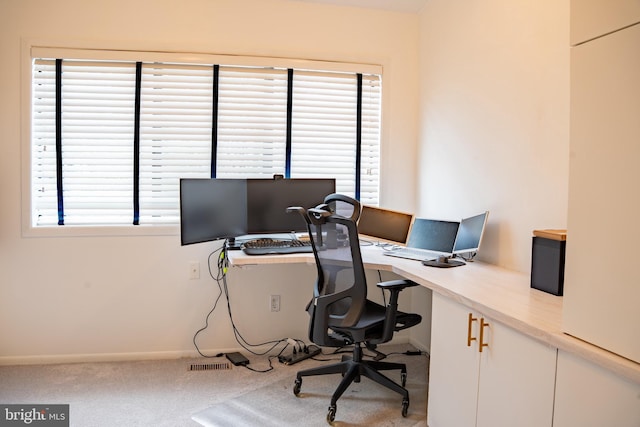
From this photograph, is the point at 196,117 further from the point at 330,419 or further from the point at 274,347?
the point at 330,419

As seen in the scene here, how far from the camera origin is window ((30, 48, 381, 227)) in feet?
10.4

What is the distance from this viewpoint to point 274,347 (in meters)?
3.41

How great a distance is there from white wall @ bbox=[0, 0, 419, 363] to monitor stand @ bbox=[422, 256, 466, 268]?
112 centimetres

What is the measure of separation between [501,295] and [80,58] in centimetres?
299

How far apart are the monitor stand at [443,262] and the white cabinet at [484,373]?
355 mm

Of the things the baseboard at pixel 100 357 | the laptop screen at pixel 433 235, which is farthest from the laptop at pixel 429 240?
the baseboard at pixel 100 357

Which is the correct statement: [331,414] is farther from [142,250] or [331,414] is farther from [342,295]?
[142,250]

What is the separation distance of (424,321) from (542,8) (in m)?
2.18

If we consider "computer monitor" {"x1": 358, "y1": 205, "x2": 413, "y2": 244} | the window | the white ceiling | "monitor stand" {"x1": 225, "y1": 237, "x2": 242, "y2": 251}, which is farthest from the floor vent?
the white ceiling

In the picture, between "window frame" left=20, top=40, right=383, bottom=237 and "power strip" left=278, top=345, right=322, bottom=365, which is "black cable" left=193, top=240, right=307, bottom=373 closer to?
"power strip" left=278, top=345, right=322, bottom=365

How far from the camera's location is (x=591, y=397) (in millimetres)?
1330

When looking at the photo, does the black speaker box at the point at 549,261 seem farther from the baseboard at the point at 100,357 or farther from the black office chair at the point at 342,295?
the baseboard at the point at 100,357

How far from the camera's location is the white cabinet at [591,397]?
1.22 meters

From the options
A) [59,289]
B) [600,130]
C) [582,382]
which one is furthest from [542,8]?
[59,289]
